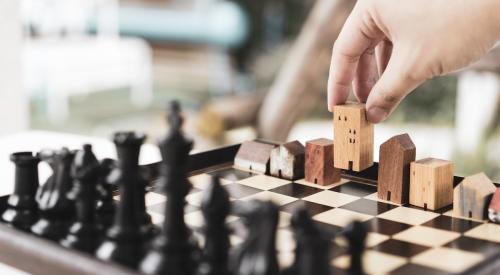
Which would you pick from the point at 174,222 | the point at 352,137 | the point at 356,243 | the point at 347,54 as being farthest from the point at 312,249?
the point at 347,54

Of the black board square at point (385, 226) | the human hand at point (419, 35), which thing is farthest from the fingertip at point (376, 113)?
the black board square at point (385, 226)

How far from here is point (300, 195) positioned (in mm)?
1387

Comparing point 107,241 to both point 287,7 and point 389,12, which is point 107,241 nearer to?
point 389,12

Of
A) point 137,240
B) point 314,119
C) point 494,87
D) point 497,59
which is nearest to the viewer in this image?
point 137,240

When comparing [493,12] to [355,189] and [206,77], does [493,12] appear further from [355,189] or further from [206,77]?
[206,77]

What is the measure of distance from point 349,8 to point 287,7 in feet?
8.04

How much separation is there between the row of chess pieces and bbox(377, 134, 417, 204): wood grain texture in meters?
0.42

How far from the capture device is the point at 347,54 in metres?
1.46

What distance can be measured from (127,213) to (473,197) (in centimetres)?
58

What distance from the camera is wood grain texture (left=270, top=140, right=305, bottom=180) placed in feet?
4.88

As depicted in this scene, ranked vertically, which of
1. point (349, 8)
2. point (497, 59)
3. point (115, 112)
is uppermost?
point (349, 8)

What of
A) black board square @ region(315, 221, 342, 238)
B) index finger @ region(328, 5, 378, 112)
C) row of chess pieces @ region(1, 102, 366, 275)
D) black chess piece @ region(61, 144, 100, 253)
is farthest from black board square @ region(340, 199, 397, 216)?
black chess piece @ region(61, 144, 100, 253)

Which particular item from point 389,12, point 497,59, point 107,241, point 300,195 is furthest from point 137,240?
point 497,59

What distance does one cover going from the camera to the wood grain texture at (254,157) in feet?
5.04
